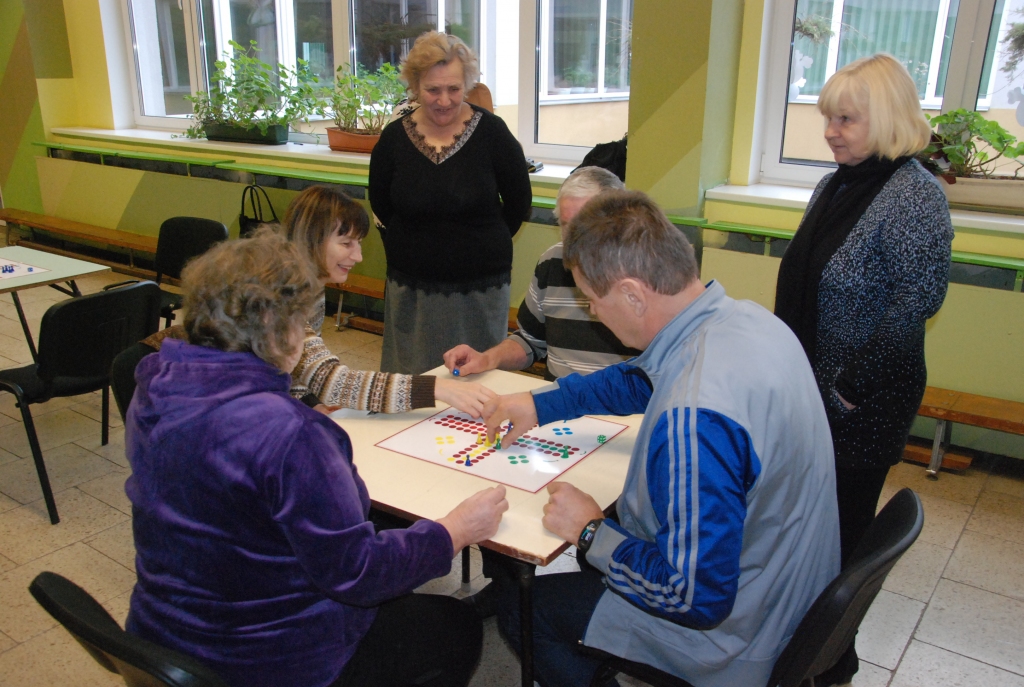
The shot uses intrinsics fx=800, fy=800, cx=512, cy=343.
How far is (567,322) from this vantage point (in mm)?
2252

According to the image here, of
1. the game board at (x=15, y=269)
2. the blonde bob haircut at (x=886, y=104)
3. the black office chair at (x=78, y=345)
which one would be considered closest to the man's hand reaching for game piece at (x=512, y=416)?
the blonde bob haircut at (x=886, y=104)

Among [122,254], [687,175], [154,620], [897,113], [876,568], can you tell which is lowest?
[122,254]

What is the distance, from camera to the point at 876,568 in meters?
1.21

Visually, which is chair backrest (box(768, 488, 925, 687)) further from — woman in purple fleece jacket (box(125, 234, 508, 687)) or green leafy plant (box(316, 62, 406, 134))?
green leafy plant (box(316, 62, 406, 134))

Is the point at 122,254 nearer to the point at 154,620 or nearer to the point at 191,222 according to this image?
the point at 191,222

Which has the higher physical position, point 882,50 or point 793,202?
point 882,50

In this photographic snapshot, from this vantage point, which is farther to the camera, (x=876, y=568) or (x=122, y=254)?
(x=122, y=254)

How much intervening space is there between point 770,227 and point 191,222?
2.85 m

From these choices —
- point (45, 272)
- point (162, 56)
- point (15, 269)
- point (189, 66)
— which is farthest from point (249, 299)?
point (162, 56)

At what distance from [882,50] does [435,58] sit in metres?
2.09

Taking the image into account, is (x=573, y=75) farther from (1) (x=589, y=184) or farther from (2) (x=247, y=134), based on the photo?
(1) (x=589, y=184)

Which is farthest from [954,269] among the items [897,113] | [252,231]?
[252,231]

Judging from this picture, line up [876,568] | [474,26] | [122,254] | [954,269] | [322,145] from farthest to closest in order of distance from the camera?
[122,254]
[322,145]
[474,26]
[954,269]
[876,568]

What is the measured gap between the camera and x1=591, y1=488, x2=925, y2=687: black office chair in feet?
3.99
